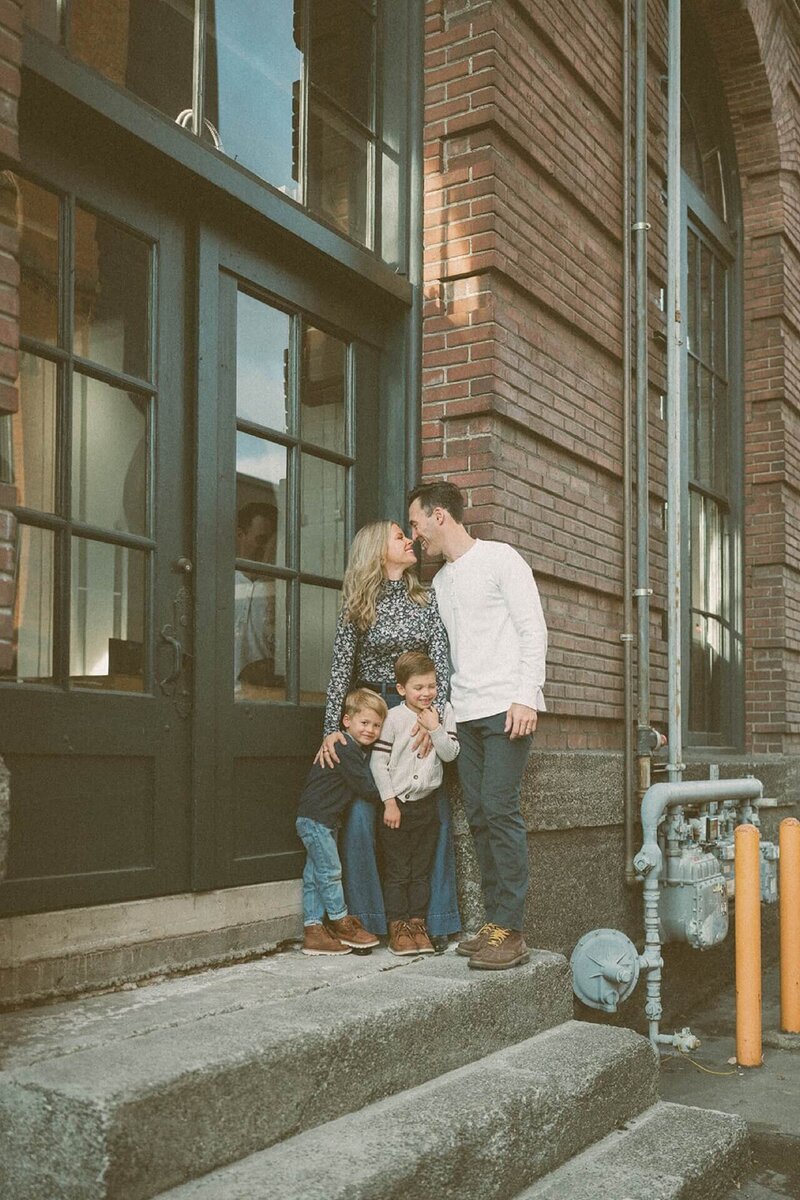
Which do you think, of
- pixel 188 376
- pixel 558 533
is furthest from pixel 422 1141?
pixel 558 533

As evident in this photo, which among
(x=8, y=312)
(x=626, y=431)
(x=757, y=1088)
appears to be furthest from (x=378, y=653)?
(x=757, y=1088)

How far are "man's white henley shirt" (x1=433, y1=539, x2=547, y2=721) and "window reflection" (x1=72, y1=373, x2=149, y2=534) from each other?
1334mm

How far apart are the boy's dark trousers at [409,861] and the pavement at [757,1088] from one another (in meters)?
1.38

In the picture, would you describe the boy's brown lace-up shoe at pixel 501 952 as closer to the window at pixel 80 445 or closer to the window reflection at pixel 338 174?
the window at pixel 80 445

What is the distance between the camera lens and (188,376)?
14.6ft

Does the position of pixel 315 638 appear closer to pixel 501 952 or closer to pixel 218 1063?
pixel 501 952

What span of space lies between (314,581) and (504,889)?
1465 mm

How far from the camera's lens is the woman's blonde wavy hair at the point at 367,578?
15.7ft

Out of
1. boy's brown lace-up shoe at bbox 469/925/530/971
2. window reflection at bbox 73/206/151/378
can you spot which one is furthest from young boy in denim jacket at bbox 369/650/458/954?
window reflection at bbox 73/206/151/378

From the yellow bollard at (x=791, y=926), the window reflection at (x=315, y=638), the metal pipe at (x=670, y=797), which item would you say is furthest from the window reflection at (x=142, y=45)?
the yellow bollard at (x=791, y=926)

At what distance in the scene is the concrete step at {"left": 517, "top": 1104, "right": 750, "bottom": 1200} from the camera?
3480 millimetres

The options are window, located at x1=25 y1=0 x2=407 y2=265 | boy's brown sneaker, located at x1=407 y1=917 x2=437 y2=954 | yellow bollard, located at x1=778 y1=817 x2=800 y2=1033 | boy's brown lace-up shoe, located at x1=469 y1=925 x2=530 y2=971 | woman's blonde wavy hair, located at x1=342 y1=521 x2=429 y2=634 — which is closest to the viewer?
window, located at x1=25 y1=0 x2=407 y2=265

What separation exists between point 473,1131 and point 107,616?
199 cm

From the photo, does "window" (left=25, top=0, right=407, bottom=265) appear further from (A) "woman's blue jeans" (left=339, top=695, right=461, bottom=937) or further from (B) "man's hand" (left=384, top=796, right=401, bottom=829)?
(B) "man's hand" (left=384, top=796, right=401, bottom=829)
